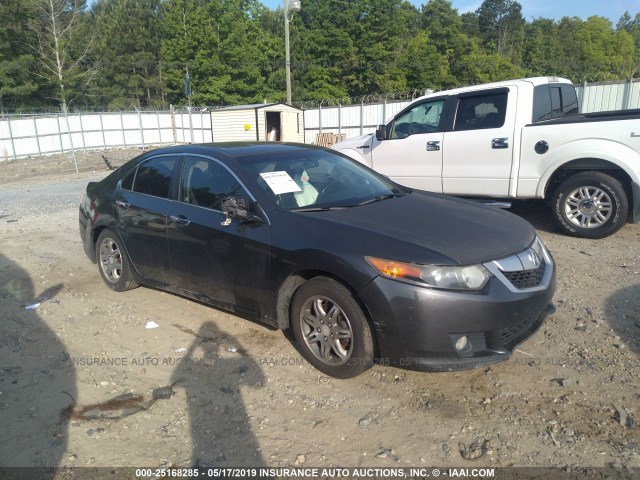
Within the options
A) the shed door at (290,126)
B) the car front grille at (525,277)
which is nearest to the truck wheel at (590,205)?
the car front grille at (525,277)

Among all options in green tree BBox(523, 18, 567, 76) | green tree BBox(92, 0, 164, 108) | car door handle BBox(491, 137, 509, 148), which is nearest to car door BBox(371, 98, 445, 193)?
car door handle BBox(491, 137, 509, 148)

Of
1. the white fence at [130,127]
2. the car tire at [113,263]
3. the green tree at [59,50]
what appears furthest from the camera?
the green tree at [59,50]

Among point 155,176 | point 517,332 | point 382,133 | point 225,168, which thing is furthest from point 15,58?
point 517,332

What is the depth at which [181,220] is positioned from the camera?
14.5 ft

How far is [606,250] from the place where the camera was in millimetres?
6191

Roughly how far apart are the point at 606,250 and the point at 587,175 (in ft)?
3.26

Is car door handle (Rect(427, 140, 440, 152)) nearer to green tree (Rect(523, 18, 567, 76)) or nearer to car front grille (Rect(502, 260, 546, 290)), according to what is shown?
car front grille (Rect(502, 260, 546, 290))

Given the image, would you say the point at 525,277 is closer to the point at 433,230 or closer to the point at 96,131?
the point at 433,230

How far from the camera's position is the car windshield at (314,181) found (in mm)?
4004

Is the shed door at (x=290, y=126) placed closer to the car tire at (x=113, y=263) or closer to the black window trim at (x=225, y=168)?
the car tire at (x=113, y=263)

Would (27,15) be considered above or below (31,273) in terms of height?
above

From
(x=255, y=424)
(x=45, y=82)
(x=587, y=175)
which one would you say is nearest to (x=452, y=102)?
(x=587, y=175)

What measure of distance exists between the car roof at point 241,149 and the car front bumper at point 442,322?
72.6 inches

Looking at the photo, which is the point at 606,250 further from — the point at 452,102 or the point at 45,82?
the point at 45,82
